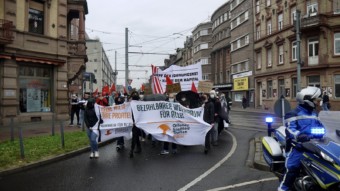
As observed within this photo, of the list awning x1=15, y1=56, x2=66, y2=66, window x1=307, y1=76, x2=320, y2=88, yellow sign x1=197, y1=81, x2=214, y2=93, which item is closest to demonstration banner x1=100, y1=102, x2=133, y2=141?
yellow sign x1=197, y1=81, x2=214, y2=93

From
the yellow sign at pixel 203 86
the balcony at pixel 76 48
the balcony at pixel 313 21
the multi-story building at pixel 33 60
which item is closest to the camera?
the yellow sign at pixel 203 86

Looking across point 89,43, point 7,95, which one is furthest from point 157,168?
point 89,43

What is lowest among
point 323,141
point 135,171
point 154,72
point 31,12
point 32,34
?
point 135,171

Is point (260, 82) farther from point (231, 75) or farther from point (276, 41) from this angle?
point (231, 75)

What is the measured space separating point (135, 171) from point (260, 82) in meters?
36.8

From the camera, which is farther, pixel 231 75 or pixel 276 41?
pixel 231 75

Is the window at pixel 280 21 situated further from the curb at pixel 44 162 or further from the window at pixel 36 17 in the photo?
the curb at pixel 44 162

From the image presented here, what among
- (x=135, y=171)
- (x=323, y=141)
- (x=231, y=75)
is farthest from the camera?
(x=231, y=75)

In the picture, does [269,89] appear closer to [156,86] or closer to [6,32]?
[156,86]

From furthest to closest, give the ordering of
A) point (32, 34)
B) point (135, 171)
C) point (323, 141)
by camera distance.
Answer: point (32, 34) < point (135, 171) < point (323, 141)

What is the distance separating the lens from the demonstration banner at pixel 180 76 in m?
15.3

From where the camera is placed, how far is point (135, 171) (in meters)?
8.27

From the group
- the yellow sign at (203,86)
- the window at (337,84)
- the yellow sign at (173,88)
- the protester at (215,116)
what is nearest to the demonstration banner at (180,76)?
the yellow sign at (203,86)

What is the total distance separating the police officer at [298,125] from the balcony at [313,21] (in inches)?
1122
